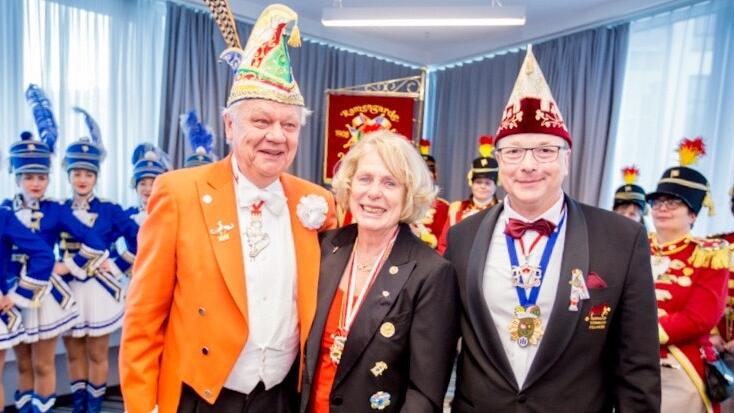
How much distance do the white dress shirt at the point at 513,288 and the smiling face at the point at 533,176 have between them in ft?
0.14

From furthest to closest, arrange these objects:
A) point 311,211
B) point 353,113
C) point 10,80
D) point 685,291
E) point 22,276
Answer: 1. point 353,113
2. point 10,80
3. point 22,276
4. point 685,291
5. point 311,211

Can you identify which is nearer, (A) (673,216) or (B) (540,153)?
(B) (540,153)

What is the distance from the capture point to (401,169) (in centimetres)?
160

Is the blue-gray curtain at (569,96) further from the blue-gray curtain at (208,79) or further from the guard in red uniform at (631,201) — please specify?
the blue-gray curtain at (208,79)

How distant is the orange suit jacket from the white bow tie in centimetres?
7

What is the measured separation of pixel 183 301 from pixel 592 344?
4.31 ft

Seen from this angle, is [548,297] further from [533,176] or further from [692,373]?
[692,373]

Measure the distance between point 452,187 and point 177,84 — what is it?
3.90m

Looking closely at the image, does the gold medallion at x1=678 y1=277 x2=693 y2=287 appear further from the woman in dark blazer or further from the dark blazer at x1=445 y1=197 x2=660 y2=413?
the woman in dark blazer

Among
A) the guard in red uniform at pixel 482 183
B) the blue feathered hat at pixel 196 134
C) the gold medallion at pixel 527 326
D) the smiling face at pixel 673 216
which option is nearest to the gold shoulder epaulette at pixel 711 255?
the smiling face at pixel 673 216

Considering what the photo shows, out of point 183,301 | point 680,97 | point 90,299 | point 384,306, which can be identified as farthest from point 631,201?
point 90,299

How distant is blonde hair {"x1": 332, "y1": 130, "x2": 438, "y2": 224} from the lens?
1.60 metres

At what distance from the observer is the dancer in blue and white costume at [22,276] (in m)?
2.89

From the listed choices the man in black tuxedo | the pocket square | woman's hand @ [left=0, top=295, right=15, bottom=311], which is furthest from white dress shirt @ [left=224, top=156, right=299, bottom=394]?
woman's hand @ [left=0, top=295, right=15, bottom=311]
